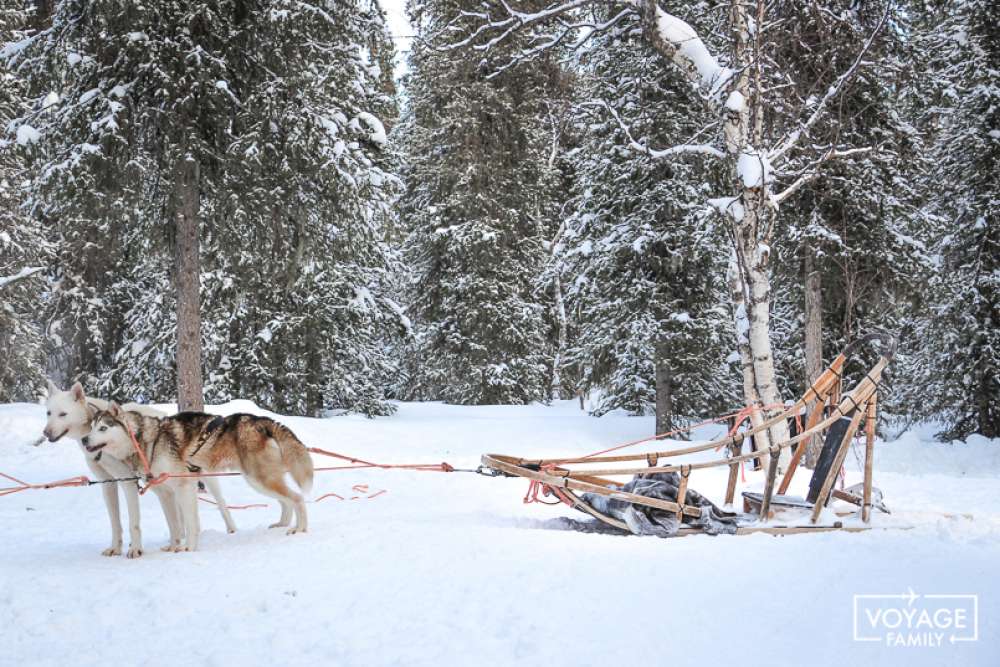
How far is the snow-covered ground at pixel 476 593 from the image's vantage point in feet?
11.0

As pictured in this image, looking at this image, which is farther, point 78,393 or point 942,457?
point 942,457

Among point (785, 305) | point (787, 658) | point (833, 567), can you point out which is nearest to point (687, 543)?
point (833, 567)

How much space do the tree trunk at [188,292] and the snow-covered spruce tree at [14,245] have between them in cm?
500

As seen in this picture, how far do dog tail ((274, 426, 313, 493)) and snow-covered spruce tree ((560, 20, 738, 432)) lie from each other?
9.88 m

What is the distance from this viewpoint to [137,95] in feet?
30.4

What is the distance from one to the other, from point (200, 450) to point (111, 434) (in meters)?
0.66

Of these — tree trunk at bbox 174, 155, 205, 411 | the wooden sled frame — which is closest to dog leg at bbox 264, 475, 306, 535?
the wooden sled frame

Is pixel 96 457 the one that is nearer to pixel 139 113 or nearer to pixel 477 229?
pixel 139 113

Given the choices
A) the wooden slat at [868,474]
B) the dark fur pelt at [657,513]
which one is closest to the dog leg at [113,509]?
the dark fur pelt at [657,513]

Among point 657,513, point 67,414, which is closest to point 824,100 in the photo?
point 657,513

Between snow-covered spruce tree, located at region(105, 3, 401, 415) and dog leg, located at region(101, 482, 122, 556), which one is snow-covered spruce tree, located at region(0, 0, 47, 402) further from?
dog leg, located at region(101, 482, 122, 556)

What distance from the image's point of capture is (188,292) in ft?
32.0

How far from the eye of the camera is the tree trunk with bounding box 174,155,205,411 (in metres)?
9.64

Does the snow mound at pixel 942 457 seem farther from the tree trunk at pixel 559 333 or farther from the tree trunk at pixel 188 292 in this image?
the tree trunk at pixel 188 292
